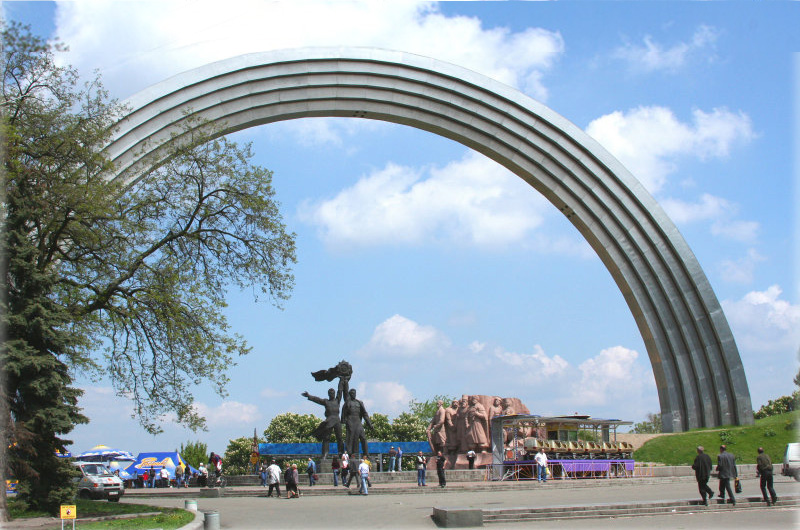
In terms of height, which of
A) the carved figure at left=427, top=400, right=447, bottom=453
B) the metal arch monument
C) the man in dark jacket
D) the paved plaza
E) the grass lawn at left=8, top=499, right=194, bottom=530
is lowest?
the paved plaza

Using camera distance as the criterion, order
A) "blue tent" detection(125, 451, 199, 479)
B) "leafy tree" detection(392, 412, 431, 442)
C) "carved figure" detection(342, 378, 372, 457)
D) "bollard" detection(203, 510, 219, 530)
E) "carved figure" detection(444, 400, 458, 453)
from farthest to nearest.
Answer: "leafy tree" detection(392, 412, 431, 442) → "blue tent" detection(125, 451, 199, 479) → "carved figure" detection(444, 400, 458, 453) → "carved figure" detection(342, 378, 372, 457) → "bollard" detection(203, 510, 219, 530)

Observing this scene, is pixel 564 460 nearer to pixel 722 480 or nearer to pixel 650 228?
pixel 722 480

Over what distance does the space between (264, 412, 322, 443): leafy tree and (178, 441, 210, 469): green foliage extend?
558 inches

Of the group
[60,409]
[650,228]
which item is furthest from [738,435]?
[60,409]

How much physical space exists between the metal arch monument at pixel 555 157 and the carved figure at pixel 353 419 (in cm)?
1440

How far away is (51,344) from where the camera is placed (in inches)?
647

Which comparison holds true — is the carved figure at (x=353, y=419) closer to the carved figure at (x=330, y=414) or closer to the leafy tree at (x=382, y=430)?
the carved figure at (x=330, y=414)

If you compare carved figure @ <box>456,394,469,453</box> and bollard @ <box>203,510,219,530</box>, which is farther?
carved figure @ <box>456,394,469,453</box>

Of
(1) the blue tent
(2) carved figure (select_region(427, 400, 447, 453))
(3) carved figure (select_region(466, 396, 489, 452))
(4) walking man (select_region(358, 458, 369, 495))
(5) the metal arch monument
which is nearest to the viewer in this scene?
(4) walking man (select_region(358, 458, 369, 495))

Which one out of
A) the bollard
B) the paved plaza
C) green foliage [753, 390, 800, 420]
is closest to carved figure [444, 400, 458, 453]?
the paved plaza

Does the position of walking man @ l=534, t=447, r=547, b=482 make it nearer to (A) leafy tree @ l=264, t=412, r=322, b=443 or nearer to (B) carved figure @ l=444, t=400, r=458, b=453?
(B) carved figure @ l=444, t=400, r=458, b=453

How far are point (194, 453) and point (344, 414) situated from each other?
58.2 meters

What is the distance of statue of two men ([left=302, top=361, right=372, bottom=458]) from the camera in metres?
26.0

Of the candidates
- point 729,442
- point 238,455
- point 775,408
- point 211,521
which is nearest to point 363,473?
point 211,521
